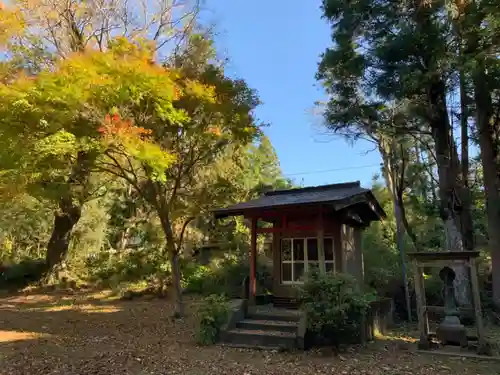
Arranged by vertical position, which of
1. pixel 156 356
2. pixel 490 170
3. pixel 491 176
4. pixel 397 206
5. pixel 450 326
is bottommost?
pixel 156 356

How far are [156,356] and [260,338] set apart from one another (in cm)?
201

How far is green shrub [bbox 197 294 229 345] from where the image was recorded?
7.99 meters

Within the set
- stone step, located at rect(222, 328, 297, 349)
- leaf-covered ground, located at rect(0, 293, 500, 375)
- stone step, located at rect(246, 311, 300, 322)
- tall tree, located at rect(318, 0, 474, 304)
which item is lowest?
leaf-covered ground, located at rect(0, 293, 500, 375)

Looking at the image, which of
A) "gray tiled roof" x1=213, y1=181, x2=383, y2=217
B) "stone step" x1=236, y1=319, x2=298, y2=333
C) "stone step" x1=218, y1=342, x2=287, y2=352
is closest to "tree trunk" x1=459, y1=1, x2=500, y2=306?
"gray tiled roof" x1=213, y1=181, x2=383, y2=217

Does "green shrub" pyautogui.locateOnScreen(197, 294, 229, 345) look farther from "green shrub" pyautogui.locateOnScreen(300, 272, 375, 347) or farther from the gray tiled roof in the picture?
the gray tiled roof

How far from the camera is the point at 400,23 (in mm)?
10797

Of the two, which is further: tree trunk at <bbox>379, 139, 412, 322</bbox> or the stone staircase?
tree trunk at <bbox>379, 139, 412, 322</bbox>

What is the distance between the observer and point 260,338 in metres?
7.81

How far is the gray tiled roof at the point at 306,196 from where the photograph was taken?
30.5ft

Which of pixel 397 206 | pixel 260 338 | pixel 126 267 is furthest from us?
pixel 126 267

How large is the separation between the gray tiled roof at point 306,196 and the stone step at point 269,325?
8.69 ft

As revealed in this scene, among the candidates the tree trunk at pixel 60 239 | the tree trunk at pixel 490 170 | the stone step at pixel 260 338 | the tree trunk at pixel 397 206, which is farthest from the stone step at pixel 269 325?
the tree trunk at pixel 60 239

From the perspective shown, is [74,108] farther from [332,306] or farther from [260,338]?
[332,306]

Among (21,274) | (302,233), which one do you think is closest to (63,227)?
(21,274)
